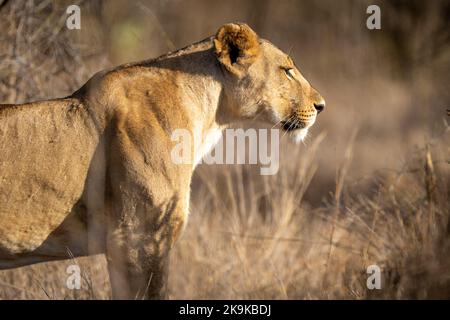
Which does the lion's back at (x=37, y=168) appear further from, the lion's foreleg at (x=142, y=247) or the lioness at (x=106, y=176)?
the lion's foreleg at (x=142, y=247)

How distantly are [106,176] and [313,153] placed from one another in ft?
10.6

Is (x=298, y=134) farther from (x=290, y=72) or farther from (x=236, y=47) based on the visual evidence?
(x=236, y=47)

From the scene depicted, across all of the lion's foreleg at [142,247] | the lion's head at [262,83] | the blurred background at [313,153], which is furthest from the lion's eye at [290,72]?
the lion's foreleg at [142,247]

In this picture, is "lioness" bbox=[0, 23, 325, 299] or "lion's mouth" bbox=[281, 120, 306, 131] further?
"lion's mouth" bbox=[281, 120, 306, 131]

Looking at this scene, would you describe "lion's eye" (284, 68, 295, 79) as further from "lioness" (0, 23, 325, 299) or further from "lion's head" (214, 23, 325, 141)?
"lioness" (0, 23, 325, 299)

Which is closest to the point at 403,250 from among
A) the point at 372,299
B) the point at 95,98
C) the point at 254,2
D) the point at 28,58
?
the point at 372,299

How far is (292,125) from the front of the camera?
17.2 feet

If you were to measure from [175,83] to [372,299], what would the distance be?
161 centimetres

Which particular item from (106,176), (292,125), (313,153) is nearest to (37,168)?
(106,176)

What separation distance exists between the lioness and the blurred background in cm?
38

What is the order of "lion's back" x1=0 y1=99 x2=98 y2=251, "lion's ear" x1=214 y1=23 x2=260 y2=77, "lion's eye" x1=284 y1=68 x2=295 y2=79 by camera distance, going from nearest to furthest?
1. "lion's back" x1=0 y1=99 x2=98 y2=251
2. "lion's ear" x1=214 y1=23 x2=260 y2=77
3. "lion's eye" x1=284 y1=68 x2=295 y2=79

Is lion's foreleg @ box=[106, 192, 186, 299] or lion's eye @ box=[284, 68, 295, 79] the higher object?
lion's eye @ box=[284, 68, 295, 79]

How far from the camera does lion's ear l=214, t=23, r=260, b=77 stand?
16.2ft

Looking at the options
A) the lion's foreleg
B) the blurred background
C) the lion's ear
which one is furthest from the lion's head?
the lion's foreleg
